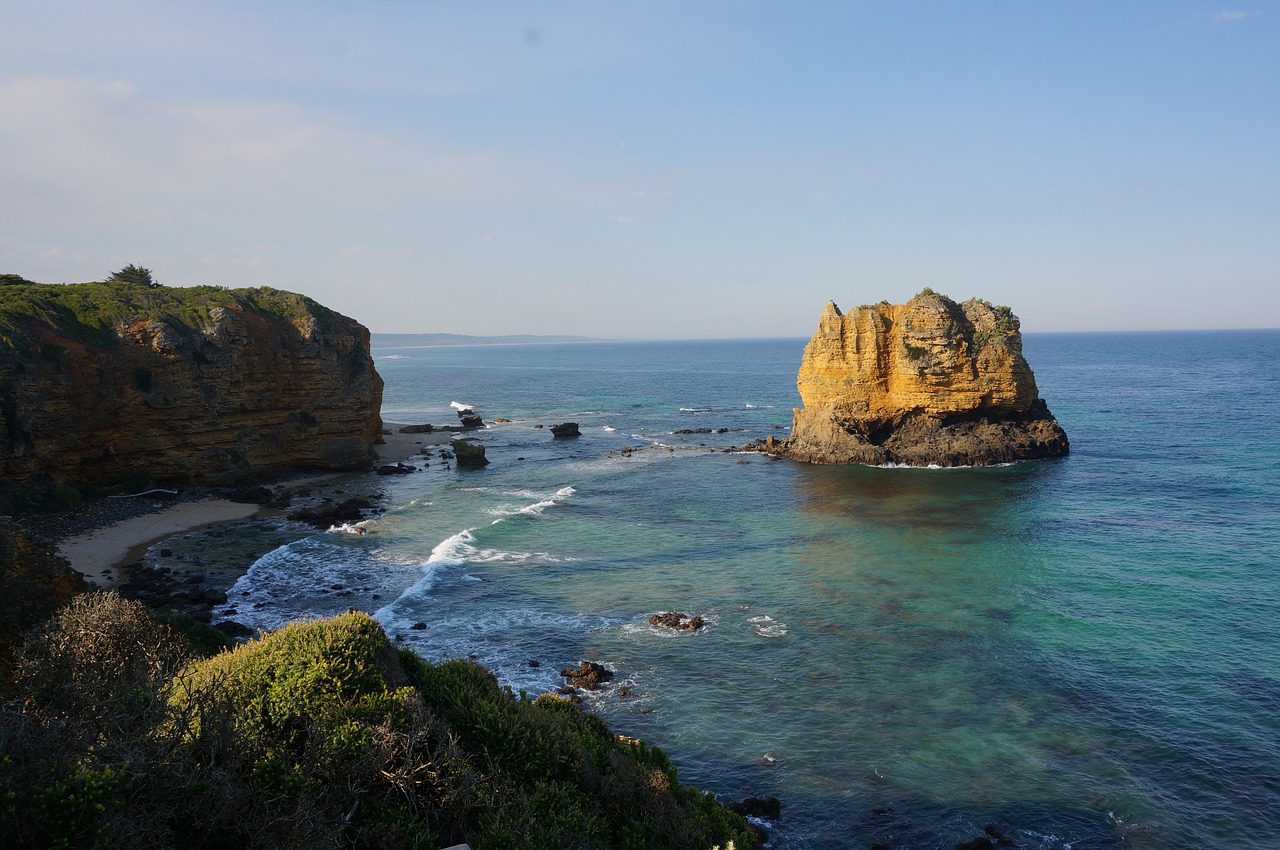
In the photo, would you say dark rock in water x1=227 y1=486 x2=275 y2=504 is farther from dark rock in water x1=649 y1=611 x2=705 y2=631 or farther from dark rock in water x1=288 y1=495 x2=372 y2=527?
dark rock in water x1=649 y1=611 x2=705 y2=631

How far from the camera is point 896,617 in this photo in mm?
29453

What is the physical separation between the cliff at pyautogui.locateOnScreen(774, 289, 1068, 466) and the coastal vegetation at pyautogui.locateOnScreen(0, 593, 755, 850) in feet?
157

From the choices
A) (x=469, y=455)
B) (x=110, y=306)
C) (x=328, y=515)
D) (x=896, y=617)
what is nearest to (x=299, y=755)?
(x=896, y=617)

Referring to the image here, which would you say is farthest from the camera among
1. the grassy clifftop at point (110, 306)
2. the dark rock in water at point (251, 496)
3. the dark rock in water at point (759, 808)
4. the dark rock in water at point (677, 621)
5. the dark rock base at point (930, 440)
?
the dark rock base at point (930, 440)

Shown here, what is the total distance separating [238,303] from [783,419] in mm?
60058

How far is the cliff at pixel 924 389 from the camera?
2260 inches

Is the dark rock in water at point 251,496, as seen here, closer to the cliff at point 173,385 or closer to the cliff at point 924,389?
the cliff at point 173,385

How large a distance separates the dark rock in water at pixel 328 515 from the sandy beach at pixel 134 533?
2.98m

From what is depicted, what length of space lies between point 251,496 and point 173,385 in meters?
8.50

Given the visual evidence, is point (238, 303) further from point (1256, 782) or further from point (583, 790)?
point (1256, 782)

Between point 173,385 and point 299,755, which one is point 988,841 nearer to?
point 299,755

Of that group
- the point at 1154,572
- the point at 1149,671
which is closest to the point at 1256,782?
the point at 1149,671

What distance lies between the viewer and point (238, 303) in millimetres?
54031

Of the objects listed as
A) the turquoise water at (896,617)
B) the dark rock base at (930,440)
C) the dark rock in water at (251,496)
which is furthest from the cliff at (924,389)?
the dark rock in water at (251,496)
